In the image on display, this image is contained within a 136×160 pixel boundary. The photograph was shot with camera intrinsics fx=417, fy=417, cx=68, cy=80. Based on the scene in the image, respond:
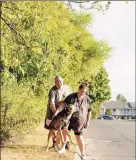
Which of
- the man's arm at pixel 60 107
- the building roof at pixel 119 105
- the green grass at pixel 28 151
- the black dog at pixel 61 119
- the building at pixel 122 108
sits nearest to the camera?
the green grass at pixel 28 151

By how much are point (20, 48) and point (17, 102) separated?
4.61ft

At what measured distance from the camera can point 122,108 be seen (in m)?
147

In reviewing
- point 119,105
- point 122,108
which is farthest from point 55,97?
point 119,105

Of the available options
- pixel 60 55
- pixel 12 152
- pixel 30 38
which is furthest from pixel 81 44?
pixel 12 152

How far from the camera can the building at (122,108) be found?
143500mm

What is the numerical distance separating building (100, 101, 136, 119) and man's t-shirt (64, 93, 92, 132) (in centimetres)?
13138

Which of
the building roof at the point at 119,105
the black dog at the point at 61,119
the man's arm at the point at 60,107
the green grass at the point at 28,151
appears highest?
the building roof at the point at 119,105

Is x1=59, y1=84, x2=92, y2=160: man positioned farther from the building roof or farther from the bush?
the building roof

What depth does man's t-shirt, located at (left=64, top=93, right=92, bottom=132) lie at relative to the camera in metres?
8.84

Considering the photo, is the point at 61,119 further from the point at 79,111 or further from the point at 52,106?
the point at 79,111

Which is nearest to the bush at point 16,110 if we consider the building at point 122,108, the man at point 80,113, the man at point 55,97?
the man at point 55,97

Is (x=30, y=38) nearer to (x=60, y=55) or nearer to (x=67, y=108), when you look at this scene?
(x=67, y=108)

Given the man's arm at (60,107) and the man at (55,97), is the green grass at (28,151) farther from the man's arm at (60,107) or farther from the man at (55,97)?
the man's arm at (60,107)

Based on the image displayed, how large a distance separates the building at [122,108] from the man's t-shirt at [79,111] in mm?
131379
